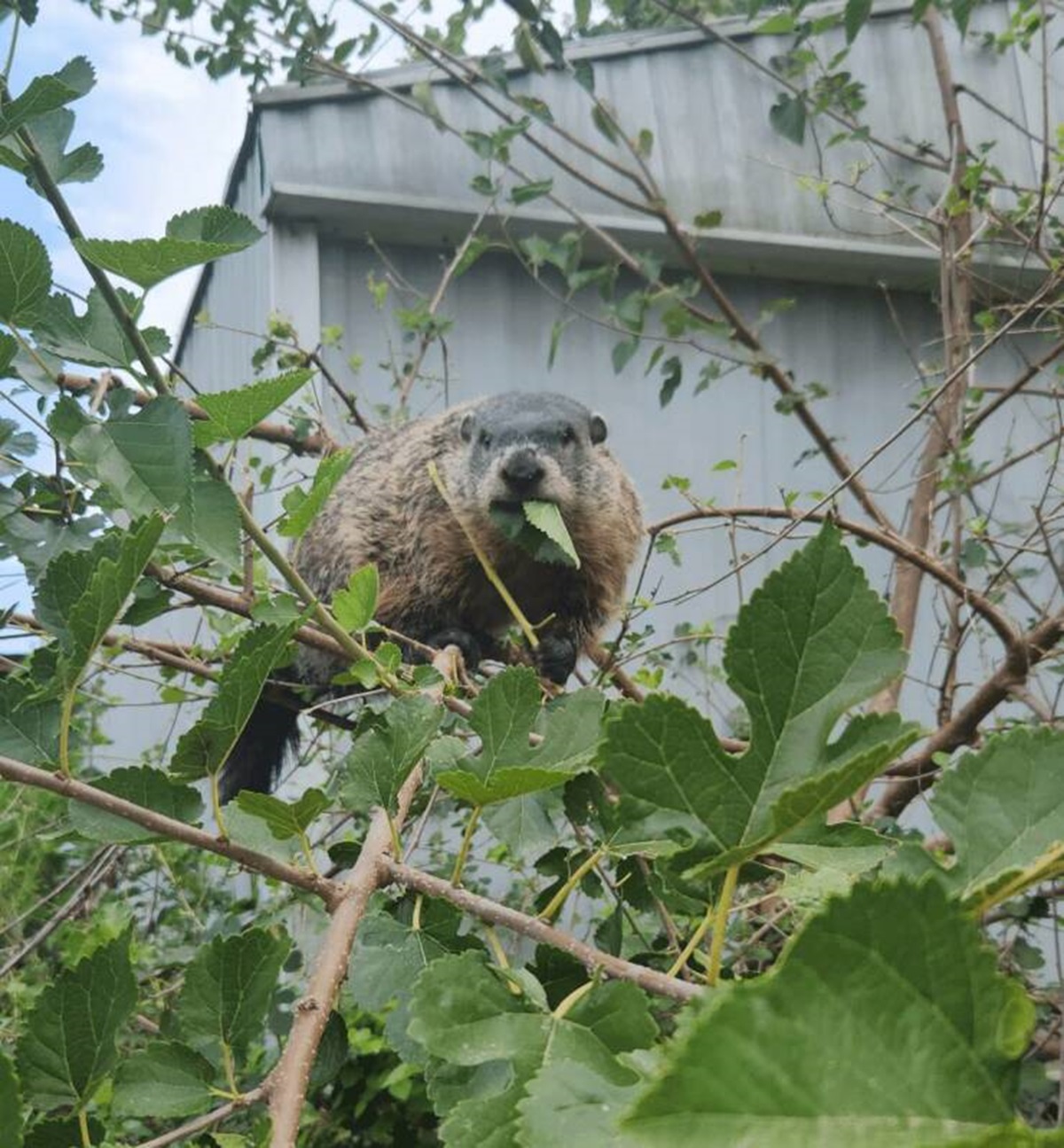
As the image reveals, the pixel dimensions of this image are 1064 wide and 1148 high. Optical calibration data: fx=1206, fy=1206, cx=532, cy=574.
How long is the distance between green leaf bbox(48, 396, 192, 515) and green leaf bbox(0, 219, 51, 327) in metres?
0.09

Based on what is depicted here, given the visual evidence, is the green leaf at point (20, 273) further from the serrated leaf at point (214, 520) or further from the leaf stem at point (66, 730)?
the leaf stem at point (66, 730)

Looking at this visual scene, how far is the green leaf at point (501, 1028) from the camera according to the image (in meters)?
0.51

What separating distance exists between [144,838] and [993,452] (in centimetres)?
501

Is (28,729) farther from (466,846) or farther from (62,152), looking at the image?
(62,152)

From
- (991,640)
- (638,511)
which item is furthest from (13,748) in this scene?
(991,640)

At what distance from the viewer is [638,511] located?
3.29 metres

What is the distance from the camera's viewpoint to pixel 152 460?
2.57ft

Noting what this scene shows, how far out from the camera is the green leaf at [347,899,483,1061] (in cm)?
68

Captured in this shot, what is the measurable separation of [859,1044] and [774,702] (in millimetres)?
202

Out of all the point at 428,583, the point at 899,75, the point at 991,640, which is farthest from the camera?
the point at 899,75

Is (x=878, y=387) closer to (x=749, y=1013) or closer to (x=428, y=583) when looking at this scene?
(x=428, y=583)

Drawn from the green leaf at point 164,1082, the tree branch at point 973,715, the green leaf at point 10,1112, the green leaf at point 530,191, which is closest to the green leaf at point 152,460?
the green leaf at point 164,1082

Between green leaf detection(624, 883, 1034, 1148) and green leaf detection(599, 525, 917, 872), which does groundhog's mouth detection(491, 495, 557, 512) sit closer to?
green leaf detection(599, 525, 917, 872)

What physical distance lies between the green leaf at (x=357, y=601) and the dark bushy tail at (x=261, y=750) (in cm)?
193
